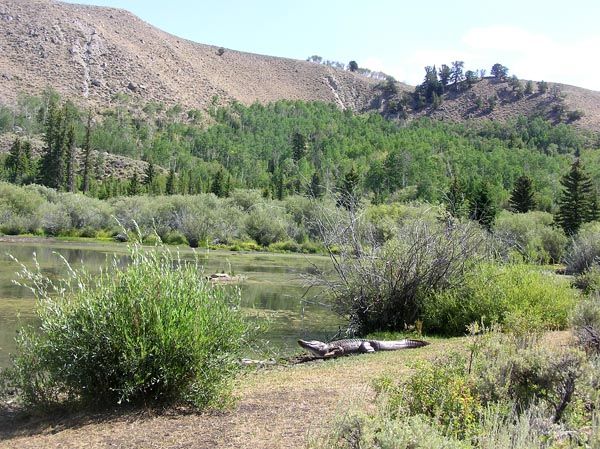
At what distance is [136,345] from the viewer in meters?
8.58

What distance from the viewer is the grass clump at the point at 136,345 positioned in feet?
28.6

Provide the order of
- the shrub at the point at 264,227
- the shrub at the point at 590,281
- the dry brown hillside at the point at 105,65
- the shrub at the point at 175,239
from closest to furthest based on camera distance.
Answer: the shrub at the point at 590,281
the shrub at the point at 175,239
the shrub at the point at 264,227
the dry brown hillside at the point at 105,65

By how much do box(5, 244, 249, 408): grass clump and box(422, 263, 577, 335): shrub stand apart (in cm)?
972

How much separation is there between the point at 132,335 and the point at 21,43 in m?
164

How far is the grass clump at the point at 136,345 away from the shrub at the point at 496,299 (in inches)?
383

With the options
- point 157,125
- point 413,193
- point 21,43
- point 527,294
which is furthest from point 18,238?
point 21,43

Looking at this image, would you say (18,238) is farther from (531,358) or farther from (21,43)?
(21,43)

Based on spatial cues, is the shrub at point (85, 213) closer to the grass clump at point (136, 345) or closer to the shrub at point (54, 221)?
the shrub at point (54, 221)

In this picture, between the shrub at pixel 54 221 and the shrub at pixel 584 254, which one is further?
the shrub at pixel 54 221

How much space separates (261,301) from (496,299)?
13.2 metres

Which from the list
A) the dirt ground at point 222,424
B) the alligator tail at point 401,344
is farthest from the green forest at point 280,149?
the dirt ground at point 222,424

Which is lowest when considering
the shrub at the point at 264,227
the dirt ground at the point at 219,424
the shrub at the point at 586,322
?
the shrub at the point at 264,227

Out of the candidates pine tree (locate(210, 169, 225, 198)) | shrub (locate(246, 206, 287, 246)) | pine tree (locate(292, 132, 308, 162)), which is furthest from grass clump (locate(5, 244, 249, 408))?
pine tree (locate(292, 132, 308, 162))

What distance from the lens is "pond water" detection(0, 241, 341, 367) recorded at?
62.7 ft
